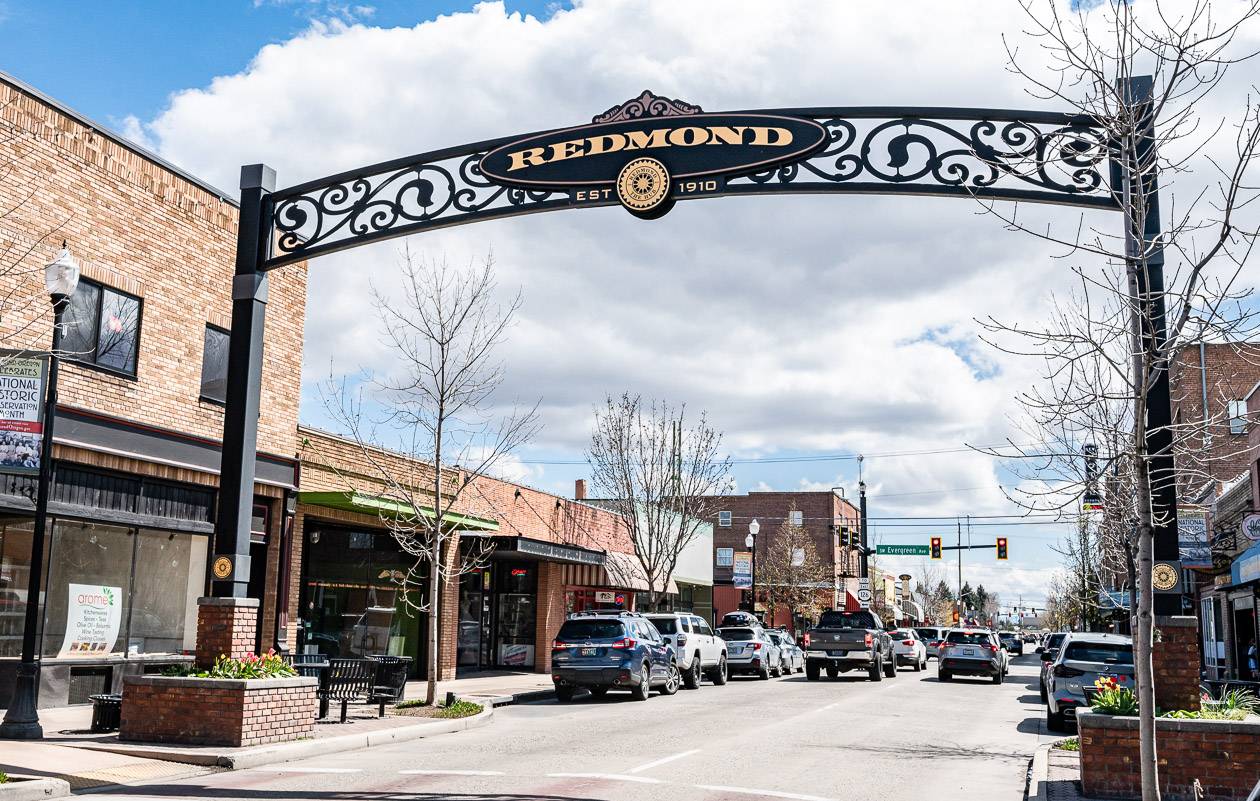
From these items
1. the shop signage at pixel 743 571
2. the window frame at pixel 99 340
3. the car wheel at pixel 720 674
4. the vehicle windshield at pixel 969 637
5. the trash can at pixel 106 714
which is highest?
the window frame at pixel 99 340

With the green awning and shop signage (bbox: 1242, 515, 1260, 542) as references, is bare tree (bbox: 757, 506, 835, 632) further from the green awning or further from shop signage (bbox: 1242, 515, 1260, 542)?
the green awning

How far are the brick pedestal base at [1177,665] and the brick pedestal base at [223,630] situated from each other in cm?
960

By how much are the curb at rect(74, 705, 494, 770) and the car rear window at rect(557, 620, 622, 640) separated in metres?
6.33

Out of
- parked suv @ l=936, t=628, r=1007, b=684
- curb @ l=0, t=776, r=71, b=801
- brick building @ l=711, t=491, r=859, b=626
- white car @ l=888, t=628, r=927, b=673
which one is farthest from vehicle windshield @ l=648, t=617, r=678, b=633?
brick building @ l=711, t=491, r=859, b=626

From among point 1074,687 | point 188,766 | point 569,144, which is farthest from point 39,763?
point 1074,687

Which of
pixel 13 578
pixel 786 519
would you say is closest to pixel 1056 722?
pixel 13 578

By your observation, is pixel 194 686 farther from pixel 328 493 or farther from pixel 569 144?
pixel 328 493

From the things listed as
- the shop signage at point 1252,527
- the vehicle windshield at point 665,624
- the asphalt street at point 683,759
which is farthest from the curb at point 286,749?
the shop signage at point 1252,527

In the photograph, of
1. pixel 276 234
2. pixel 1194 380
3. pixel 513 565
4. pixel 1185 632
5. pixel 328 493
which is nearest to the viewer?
pixel 1185 632

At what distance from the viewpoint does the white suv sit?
2775 centimetres

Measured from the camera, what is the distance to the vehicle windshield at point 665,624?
2786cm

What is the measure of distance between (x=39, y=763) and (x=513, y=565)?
70.1 ft

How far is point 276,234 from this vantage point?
14.6 meters

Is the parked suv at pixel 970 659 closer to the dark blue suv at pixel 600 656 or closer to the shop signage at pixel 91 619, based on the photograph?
the dark blue suv at pixel 600 656
